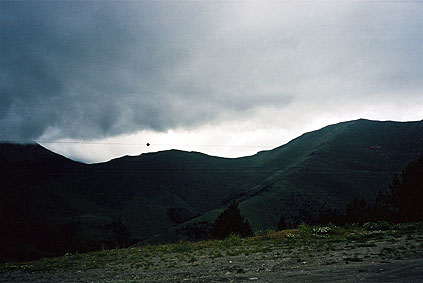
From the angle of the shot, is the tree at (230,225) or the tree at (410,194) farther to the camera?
the tree at (230,225)

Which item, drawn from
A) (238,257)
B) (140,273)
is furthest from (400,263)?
(140,273)

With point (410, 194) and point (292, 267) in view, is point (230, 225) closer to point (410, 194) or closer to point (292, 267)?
point (410, 194)

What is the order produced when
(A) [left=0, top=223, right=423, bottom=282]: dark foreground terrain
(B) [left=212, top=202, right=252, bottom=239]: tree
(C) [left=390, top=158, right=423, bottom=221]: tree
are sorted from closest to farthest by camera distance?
(A) [left=0, top=223, right=423, bottom=282]: dark foreground terrain
(C) [left=390, top=158, right=423, bottom=221]: tree
(B) [left=212, top=202, right=252, bottom=239]: tree

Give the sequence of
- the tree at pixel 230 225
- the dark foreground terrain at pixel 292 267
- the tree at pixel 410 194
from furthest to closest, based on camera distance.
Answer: the tree at pixel 230 225 → the tree at pixel 410 194 → the dark foreground terrain at pixel 292 267

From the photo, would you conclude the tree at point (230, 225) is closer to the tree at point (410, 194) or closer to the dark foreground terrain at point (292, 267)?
the tree at point (410, 194)

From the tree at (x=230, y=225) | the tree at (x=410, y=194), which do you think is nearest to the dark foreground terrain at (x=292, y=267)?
the tree at (x=410, y=194)

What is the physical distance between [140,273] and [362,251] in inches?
477

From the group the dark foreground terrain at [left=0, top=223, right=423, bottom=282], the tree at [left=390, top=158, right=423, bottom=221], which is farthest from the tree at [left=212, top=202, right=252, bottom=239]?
the dark foreground terrain at [left=0, top=223, right=423, bottom=282]

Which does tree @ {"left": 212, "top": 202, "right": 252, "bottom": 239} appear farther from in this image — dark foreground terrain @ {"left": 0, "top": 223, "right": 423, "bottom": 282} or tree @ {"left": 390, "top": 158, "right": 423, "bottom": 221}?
dark foreground terrain @ {"left": 0, "top": 223, "right": 423, "bottom": 282}

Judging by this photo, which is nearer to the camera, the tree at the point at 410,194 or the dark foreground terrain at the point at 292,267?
the dark foreground terrain at the point at 292,267

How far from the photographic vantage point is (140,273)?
1541 centimetres

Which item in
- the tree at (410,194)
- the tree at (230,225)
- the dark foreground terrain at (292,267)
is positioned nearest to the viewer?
the dark foreground terrain at (292,267)

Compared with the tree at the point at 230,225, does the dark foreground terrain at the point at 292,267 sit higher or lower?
higher

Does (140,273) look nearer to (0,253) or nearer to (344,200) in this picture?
(0,253)
